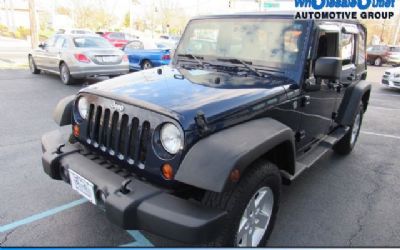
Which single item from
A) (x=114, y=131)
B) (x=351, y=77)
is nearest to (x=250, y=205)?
(x=114, y=131)

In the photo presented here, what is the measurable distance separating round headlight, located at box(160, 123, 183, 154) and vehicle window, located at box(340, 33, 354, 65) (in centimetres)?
283

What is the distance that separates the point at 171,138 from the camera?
2299 millimetres

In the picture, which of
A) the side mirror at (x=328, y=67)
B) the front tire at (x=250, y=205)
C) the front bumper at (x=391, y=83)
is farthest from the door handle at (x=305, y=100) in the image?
the front bumper at (x=391, y=83)

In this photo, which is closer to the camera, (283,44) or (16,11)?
(283,44)

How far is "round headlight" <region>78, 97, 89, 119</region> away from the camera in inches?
116

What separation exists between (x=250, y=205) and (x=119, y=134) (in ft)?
3.65

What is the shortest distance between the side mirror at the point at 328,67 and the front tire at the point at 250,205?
3.75ft

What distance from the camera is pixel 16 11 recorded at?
203 ft

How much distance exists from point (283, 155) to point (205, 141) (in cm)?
92

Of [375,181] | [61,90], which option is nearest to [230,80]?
[375,181]

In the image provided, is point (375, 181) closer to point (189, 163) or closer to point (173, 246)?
point (173, 246)

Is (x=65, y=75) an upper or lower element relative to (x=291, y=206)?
upper

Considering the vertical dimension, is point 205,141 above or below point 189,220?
above

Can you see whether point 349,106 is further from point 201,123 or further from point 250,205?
point 201,123
